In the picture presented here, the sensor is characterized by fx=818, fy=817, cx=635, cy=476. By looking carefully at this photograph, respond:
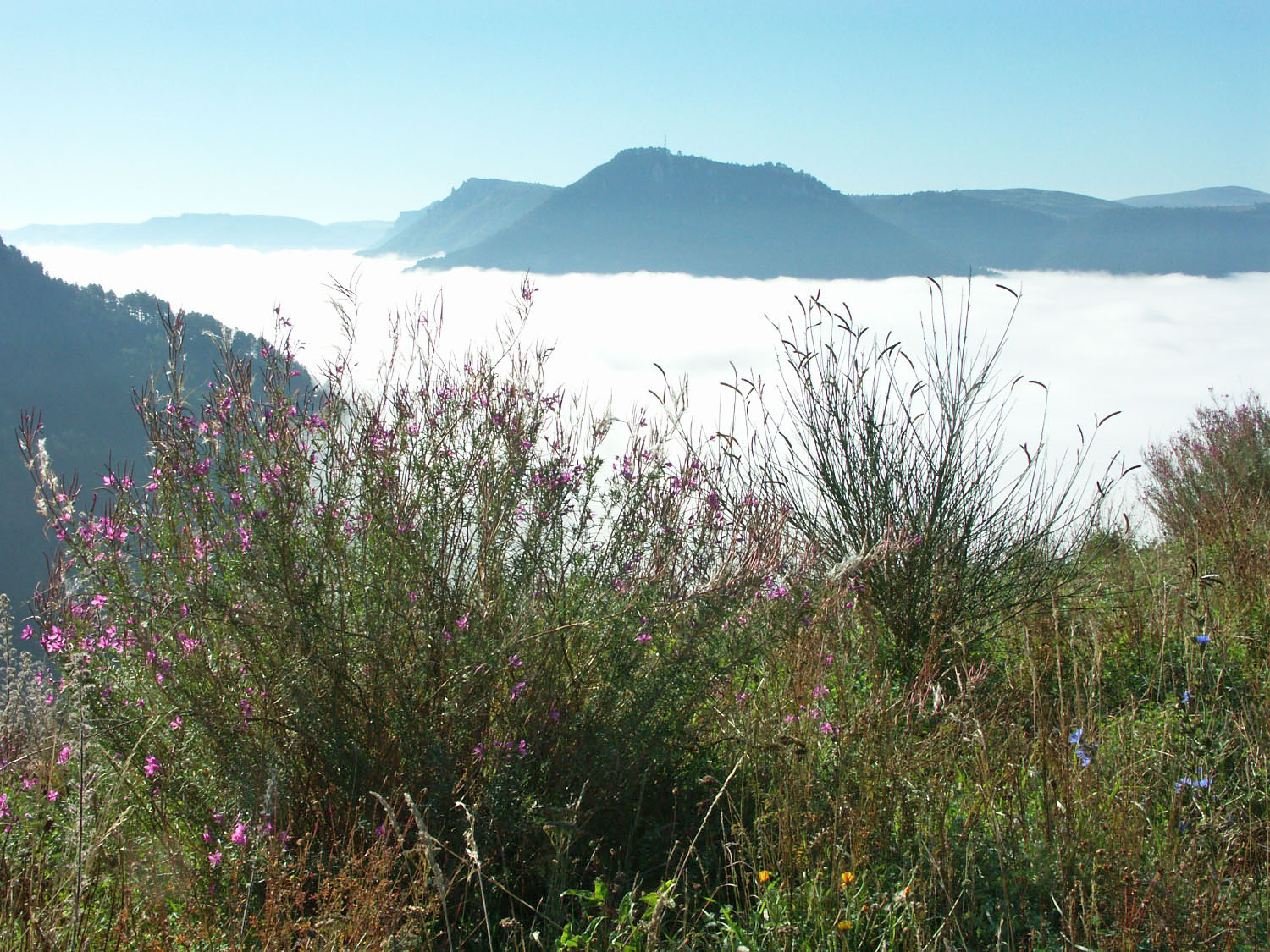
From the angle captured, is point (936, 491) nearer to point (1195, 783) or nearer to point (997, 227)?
point (1195, 783)

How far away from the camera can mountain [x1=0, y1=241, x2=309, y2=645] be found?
53.4 metres

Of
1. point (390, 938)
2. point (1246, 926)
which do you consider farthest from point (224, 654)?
point (1246, 926)

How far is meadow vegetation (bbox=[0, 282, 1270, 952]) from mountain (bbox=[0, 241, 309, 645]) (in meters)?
56.0

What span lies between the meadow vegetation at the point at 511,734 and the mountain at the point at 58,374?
55953mm

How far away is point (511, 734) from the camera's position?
264 cm

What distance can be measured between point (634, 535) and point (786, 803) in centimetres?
116

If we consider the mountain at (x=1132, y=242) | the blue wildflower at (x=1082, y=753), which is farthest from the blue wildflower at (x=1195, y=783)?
the mountain at (x=1132, y=242)

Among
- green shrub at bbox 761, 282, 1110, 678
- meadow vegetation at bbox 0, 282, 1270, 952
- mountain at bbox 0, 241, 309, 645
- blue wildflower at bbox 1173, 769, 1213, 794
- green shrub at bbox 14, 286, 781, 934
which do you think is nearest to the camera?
meadow vegetation at bbox 0, 282, 1270, 952

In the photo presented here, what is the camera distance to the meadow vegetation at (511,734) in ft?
7.09

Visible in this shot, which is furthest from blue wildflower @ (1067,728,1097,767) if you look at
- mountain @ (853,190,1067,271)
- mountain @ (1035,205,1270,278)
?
mountain @ (853,190,1067,271)

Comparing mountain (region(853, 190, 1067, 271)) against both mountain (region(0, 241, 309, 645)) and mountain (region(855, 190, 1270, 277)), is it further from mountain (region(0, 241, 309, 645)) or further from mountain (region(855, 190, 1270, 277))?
mountain (region(0, 241, 309, 645))

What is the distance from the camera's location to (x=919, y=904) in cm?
208

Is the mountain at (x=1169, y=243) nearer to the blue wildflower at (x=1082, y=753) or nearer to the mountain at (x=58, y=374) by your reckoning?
the mountain at (x=58, y=374)

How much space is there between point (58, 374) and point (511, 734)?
68692 mm
